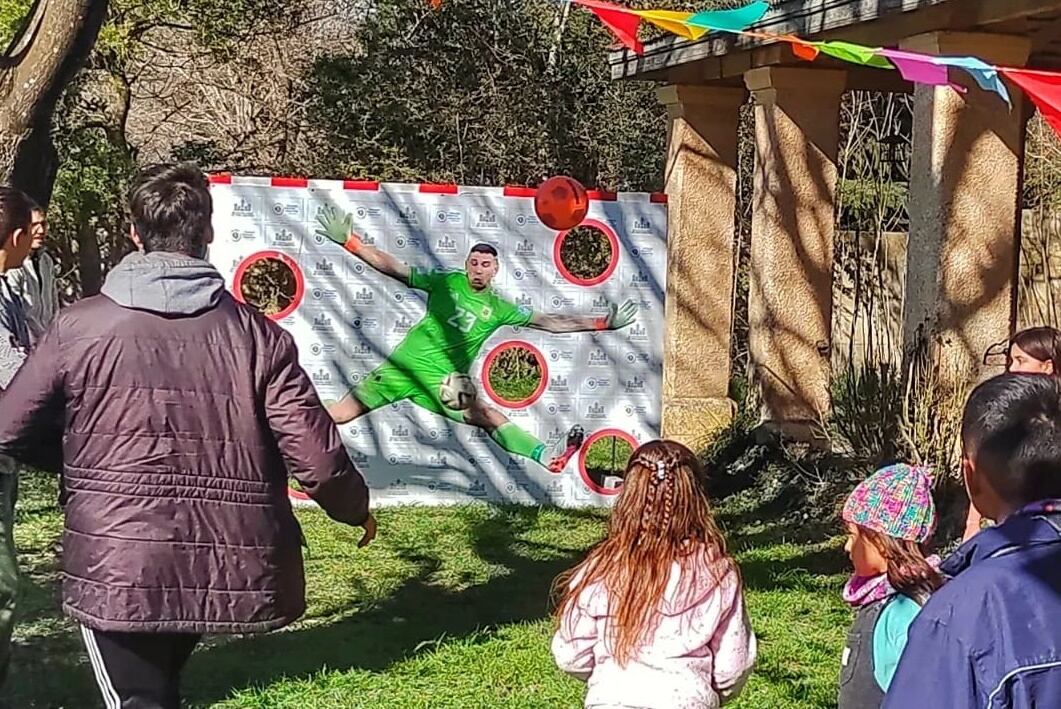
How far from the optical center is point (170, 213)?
324cm

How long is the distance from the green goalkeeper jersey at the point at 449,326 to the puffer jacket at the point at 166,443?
5308 mm

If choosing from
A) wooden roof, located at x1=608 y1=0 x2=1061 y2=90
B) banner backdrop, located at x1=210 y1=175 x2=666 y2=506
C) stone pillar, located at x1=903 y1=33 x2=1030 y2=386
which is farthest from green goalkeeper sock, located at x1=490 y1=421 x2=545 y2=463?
wooden roof, located at x1=608 y1=0 x2=1061 y2=90

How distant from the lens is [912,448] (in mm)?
7320

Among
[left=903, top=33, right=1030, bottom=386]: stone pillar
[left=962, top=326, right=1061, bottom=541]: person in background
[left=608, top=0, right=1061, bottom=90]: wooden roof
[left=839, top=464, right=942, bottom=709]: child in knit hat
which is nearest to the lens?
[left=839, top=464, right=942, bottom=709]: child in knit hat

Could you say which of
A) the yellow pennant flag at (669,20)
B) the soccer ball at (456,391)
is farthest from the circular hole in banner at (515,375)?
the yellow pennant flag at (669,20)

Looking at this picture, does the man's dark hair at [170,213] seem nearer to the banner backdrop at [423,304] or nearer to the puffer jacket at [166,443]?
the puffer jacket at [166,443]

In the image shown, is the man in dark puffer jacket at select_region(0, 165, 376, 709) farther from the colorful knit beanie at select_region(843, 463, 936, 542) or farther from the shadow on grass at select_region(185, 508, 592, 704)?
the shadow on grass at select_region(185, 508, 592, 704)

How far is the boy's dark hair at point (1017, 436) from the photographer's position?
1.67 metres

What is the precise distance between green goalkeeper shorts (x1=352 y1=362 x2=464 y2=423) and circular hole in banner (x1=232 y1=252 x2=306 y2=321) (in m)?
0.66

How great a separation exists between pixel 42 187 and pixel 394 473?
12.8 ft

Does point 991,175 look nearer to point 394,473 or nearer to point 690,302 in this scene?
point 690,302

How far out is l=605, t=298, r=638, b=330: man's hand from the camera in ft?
28.7

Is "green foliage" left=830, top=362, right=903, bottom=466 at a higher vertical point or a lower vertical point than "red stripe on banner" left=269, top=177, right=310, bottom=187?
lower

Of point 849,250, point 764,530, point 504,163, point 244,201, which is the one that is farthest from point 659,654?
point 504,163
